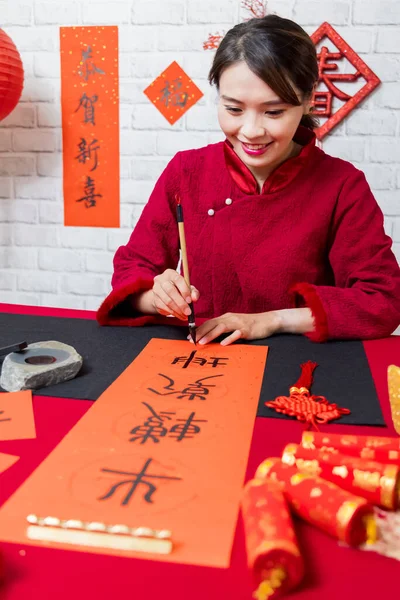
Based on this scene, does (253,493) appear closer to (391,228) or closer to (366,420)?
(366,420)

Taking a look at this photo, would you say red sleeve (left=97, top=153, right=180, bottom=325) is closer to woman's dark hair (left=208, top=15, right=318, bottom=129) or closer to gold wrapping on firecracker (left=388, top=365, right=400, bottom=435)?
woman's dark hair (left=208, top=15, right=318, bottom=129)

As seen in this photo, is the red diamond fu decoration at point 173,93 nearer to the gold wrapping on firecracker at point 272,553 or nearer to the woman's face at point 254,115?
the woman's face at point 254,115

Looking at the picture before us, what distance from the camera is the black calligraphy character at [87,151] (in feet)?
Result: 7.68

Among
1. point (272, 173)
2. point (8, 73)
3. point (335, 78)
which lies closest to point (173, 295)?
point (272, 173)

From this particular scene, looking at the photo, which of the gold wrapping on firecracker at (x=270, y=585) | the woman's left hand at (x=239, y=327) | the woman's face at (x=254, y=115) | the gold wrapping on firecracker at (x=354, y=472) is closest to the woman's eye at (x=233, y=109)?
the woman's face at (x=254, y=115)

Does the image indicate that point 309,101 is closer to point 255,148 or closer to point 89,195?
point 255,148

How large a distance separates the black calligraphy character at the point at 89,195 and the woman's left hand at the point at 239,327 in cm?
142

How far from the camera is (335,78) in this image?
6.87ft

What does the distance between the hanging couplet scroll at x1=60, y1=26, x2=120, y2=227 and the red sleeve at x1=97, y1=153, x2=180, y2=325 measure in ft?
3.21

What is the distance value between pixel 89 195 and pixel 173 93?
0.50m

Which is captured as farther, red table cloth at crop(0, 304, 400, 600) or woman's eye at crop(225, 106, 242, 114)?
woman's eye at crop(225, 106, 242, 114)

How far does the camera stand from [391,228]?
87.0 inches

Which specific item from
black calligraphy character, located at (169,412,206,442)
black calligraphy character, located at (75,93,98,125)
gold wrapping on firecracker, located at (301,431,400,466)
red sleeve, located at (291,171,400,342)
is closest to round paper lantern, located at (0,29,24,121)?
black calligraphy character, located at (75,93,98,125)

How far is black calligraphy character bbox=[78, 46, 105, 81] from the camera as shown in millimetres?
2268
